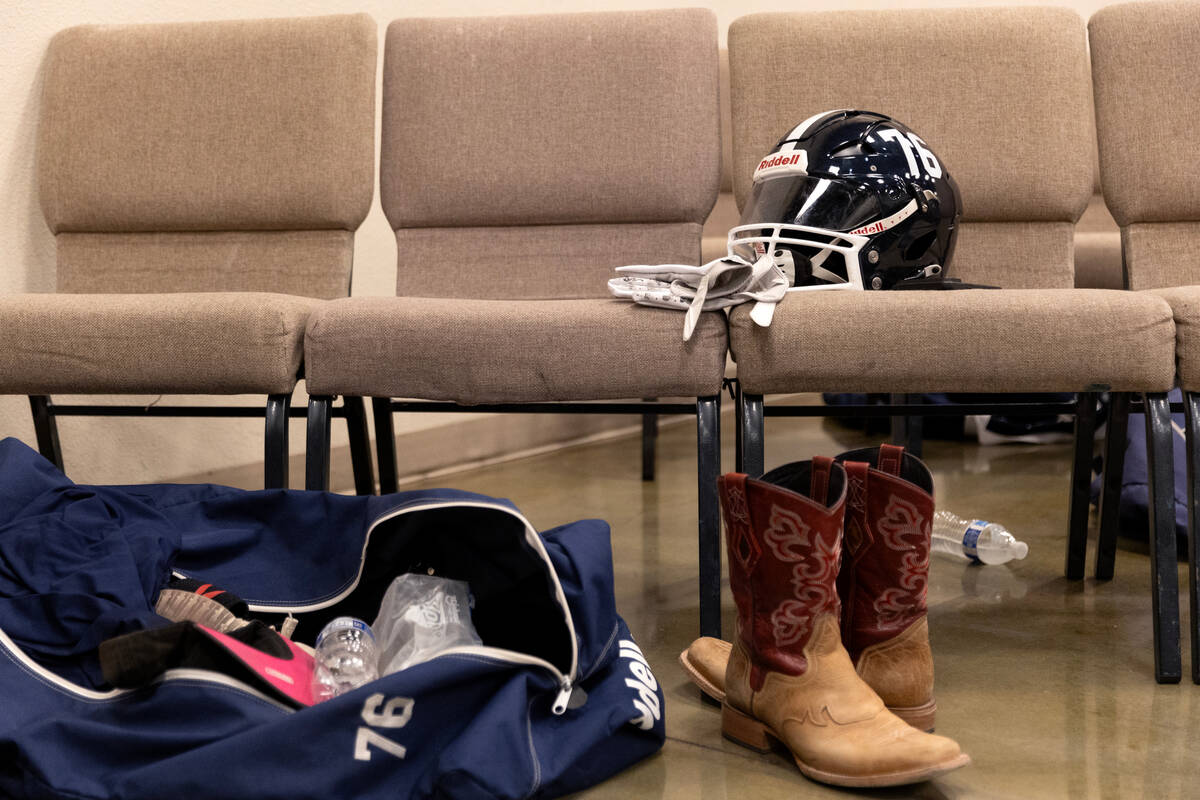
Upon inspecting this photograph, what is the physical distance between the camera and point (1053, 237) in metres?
1.94

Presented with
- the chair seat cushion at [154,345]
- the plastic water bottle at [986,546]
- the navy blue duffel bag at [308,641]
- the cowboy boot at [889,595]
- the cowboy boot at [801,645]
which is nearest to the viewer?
the navy blue duffel bag at [308,641]

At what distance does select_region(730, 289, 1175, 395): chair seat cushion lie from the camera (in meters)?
1.31

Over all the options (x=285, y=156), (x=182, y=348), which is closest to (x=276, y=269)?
(x=285, y=156)

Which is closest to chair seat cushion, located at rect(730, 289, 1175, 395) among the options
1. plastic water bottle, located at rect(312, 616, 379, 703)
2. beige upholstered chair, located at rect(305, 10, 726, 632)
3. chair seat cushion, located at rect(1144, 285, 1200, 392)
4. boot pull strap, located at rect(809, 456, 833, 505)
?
chair seat cushion, located at rect(1144, 285, 1200, 392)

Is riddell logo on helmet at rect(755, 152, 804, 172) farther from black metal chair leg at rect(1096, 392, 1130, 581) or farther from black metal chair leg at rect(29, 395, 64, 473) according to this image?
black metal chair leg at rect(29, 395, 64, 473)

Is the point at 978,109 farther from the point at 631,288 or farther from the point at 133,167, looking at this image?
the point at 133,167

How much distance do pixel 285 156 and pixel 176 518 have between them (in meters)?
0.93

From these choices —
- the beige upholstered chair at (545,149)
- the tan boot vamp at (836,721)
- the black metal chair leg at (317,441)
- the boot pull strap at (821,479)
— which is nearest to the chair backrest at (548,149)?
the beige upholstered chair at (545,149)

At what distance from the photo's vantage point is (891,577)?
1.16 meters

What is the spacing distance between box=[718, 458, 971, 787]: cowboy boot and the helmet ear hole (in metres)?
0.59

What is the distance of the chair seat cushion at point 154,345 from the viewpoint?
1454 mm

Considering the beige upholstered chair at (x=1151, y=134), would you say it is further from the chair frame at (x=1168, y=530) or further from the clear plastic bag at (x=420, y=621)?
the clear plastic bag at (x=420, y=621)

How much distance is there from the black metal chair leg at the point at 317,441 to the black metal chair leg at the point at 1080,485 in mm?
1150

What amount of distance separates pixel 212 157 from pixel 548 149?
64 centimetres
